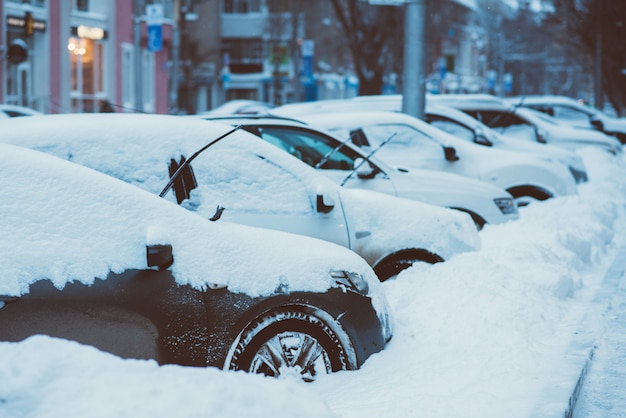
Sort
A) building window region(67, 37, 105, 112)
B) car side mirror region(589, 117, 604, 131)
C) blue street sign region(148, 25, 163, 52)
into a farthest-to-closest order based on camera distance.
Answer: building window region(67, 37, 105, 112) → car side mirror region(589, 117, 604, 131) → blue street sign region(148, 25, 163, 52)

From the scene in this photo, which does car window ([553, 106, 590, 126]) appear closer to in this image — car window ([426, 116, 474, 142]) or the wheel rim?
car window ([426, 116, 474, 142])

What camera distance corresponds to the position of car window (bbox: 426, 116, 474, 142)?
15.6 metres

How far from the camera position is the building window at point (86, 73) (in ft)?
124

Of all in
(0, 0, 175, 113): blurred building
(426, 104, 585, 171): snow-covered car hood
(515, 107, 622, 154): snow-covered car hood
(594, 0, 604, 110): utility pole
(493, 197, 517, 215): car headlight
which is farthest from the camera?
(594, 0, 604, 110): utility pole

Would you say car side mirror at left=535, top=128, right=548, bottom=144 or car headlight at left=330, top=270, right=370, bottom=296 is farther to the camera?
car side mirror at left=535, top=128, right=548, bottom=144

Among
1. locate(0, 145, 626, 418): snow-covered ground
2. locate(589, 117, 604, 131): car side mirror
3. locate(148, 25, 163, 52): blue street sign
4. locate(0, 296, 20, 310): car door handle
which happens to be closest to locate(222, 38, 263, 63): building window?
locate(589, 117, 604, 131): car side mirror

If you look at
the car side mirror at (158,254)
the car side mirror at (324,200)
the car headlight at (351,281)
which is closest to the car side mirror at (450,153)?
the car side mirror at (324,200)

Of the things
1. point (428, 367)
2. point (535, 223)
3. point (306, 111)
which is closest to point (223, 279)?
point (428, 367)

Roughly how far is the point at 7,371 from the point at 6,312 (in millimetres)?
1113

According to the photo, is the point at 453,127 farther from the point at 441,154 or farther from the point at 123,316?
the point at 123,316

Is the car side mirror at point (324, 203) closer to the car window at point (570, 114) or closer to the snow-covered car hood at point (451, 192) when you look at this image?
the snow-covered car hood at point (451, 192)

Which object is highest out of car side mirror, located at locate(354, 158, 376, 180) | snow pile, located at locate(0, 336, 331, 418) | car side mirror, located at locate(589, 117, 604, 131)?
car side mirror, located at locate(354, 158, 376, 180)

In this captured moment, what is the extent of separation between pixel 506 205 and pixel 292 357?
6.11m

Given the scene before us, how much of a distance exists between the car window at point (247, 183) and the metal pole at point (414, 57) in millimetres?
8747
